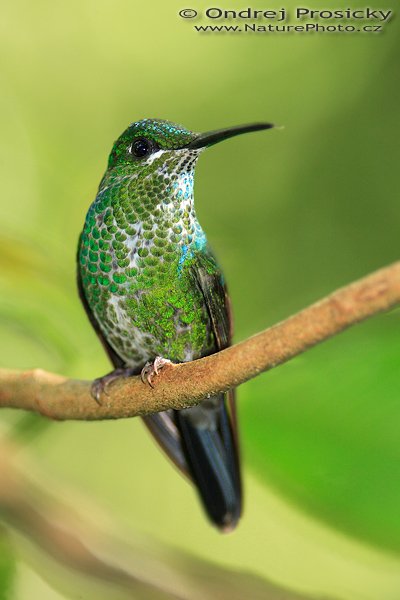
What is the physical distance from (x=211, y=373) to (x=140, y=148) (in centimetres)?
61

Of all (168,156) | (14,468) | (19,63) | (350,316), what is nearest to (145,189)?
(168,156)

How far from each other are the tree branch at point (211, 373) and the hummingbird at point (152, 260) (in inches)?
3.2

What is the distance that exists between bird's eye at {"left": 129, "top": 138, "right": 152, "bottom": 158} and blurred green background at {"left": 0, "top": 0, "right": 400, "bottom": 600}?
0.28 meters

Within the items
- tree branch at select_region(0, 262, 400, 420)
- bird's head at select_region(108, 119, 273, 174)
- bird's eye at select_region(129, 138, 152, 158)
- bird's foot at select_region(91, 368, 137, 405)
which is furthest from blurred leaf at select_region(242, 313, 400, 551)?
bird's eye at select_region(129, 138, 152, 158)

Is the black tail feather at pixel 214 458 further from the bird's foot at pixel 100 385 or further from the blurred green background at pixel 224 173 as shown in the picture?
the bird's foot at pixel 100 385

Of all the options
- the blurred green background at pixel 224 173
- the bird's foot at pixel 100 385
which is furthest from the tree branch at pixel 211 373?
the blurred green background at pixel 224 173

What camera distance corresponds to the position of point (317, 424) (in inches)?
34.9

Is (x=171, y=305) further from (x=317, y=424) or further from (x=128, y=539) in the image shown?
(x=317, y=424)

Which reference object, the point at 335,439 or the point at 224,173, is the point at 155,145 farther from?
the point at 224,173

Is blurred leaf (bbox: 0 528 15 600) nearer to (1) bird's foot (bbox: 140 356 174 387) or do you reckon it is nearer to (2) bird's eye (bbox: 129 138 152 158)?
(1) bird's foot (bbox: 140 356 174 387)

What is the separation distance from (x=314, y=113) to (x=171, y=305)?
115cm

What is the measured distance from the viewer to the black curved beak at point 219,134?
1.02m

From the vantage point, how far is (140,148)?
136 centimetres

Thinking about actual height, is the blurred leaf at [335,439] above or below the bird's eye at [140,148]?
below
